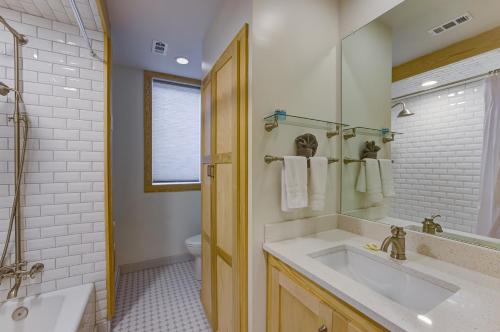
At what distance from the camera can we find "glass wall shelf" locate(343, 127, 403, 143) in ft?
4.10

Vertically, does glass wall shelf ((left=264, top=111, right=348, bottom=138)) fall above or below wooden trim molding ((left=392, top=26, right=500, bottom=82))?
below

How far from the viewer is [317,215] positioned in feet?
4.55

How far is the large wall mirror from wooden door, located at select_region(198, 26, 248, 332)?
75 centimetres

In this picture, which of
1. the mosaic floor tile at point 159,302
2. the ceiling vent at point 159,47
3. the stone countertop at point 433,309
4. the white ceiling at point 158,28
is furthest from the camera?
the ceiling vent at point 159,47

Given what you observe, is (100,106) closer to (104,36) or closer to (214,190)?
(104,36)

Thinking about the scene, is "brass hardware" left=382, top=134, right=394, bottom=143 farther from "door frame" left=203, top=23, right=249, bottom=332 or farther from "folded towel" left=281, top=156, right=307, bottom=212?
"door frame" left=203, top=23, right=249, bottom=332

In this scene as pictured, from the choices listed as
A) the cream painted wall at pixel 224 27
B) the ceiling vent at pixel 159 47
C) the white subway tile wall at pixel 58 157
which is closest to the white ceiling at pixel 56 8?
the white subway tile wall at pixel 58 157

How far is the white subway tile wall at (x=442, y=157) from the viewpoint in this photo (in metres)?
0.94

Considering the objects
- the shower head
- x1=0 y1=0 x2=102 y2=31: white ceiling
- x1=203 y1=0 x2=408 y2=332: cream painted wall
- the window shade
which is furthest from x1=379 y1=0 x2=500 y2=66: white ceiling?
the window shade

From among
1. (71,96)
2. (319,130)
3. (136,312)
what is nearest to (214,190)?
(319,130)

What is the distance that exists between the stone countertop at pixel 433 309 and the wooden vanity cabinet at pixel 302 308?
1.7 inches

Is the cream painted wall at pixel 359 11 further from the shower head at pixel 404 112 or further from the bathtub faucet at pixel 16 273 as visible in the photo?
the bathtub faucet at pixel 16 273

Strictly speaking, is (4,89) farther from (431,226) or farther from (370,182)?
(431,226)

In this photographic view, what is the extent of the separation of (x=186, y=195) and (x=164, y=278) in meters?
1.01
